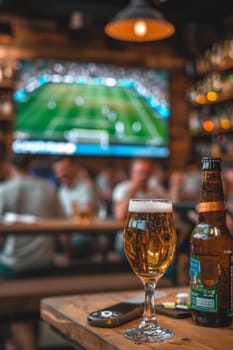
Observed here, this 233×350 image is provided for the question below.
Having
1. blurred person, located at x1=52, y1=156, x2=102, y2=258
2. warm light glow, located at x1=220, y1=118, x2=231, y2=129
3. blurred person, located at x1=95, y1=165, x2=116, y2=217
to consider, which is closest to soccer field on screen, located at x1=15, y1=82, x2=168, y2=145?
blurred person, located at x1=95, y1=165, x2=116, y2=217

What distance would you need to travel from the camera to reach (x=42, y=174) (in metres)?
6.53

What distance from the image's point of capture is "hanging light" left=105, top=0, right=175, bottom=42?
3529 millimetres

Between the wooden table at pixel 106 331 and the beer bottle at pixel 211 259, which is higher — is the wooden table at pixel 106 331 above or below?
below

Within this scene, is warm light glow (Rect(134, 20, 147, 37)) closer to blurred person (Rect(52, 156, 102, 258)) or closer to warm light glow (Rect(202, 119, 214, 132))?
blurred person (Rect(52, 156, 102, 258))

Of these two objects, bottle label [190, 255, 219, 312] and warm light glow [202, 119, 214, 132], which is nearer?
bottle label [190, 255, 219, 312]

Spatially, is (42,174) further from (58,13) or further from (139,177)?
(139,177)

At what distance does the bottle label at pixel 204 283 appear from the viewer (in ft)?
3.29

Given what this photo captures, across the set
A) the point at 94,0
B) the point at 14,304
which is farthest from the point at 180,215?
the point at 94,0

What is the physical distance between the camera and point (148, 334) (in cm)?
94

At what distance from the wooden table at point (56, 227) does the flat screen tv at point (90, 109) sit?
292 cm

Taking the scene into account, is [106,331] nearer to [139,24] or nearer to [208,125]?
[139,24]

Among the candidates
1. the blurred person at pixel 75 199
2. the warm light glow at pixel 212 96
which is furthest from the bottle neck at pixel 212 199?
the warm light glow at pixel 212 96

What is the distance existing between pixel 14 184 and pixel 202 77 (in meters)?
4.07

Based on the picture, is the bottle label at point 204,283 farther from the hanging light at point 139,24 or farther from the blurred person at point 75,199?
the blurred person at point 75,199
